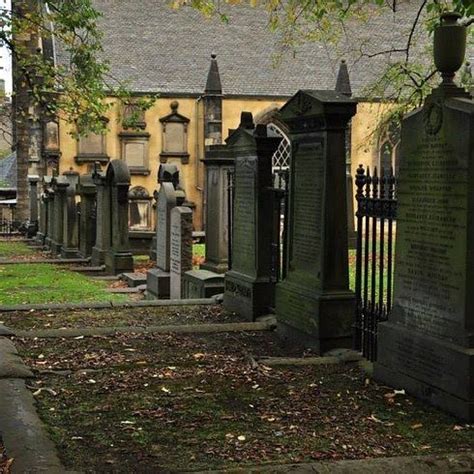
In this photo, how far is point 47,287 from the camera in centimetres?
1466

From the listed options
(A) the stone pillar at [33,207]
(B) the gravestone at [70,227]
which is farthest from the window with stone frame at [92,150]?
(B) the gravestone at [70,227]

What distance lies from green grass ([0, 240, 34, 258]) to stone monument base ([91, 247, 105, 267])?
4.62m

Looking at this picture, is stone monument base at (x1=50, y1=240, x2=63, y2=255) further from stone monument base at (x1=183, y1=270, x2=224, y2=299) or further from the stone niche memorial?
stone monument base at (x1=183, y1=270, x2=224, y2=299)

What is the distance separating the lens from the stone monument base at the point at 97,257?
17.6 metres

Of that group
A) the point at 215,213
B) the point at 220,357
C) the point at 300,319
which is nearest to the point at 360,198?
the point at 300,319

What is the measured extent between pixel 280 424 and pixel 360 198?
271 cm

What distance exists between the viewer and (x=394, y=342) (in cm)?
610

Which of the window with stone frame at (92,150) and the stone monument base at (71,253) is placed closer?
the stone monument base at (71,253)

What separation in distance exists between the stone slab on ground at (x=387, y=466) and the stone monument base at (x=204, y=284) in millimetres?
7015

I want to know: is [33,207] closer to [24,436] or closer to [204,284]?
Result: [204,284]

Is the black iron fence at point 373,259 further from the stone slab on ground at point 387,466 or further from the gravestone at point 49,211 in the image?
the gravestone at point 49,211

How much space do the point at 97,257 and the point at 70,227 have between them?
3.14 metres

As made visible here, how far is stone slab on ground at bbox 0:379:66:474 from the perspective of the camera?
4141 mm

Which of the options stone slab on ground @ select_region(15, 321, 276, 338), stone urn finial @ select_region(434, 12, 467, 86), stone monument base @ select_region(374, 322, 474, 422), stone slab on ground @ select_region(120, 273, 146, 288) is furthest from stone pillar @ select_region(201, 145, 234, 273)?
stone urn finial @ select_region(434, 12, 467, 86)
